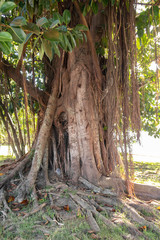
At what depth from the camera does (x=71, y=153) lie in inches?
125

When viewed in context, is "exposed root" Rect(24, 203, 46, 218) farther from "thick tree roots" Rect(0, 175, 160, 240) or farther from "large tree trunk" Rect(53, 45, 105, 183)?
"large tree trunk" Rect(53, 45, 105, 183)

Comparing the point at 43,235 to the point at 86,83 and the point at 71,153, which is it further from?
the point at 86,83

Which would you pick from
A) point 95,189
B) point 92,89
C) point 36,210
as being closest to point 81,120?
point 92,89

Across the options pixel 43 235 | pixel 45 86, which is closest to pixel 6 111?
pixel 45 86

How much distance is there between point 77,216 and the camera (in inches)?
84.7

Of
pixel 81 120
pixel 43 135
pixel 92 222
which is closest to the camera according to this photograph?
pixel 92 222

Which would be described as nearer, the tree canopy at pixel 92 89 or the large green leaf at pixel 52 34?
Answer: the large green leaf at pixel 52 34

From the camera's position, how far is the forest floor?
1833 millimetres

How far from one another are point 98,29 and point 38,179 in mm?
2764

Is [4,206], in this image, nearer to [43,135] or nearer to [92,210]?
[92,210]

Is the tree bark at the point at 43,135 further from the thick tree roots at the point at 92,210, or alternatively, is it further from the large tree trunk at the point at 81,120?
the thick tree roots at the point at 92,210

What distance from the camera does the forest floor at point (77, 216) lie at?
1.83m

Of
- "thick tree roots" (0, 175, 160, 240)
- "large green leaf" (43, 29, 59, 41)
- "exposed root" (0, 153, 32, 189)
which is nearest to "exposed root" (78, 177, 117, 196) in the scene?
"thick tree roots" (0, 175, 160, 240)

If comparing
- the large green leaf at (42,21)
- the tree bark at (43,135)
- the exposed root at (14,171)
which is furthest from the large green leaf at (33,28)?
the exposed root at (14,171)
